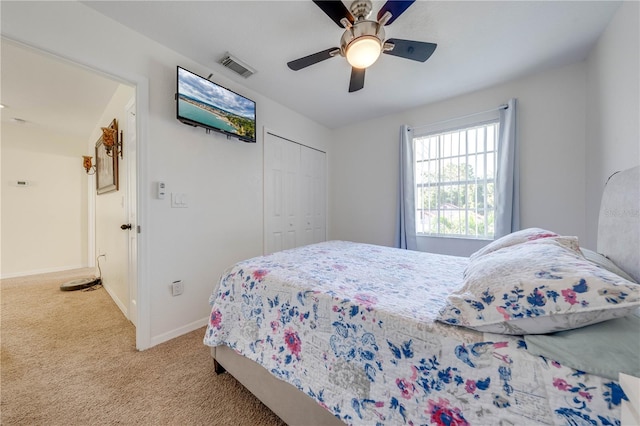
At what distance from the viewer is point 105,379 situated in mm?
1451

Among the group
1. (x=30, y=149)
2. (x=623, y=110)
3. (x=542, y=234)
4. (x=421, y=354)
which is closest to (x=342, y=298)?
(x=421, y=354)

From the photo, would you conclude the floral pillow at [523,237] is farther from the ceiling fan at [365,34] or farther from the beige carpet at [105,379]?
the beige carpet at [105,379]

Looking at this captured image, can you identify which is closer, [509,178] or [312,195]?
[509,178]

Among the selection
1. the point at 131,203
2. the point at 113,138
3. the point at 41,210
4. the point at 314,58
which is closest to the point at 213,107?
the point at 314,58

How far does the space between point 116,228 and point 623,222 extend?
4.24 meters

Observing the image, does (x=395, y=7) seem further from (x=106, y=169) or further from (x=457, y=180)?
(x=106, y=169)

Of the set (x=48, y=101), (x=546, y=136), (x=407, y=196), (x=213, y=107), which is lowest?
(x=407, y=196)

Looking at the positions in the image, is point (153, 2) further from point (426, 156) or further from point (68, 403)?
point (426, 156)

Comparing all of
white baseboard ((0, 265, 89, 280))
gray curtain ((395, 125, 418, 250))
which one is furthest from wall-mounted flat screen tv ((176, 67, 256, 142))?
white baseboard ((0, 265, 89, 280))

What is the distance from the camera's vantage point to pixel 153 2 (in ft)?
4.97

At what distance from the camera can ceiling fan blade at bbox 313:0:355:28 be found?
4.04 feet

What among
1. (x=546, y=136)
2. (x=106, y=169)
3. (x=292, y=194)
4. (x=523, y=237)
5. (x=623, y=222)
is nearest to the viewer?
(x=623, y=222)

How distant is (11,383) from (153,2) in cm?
267

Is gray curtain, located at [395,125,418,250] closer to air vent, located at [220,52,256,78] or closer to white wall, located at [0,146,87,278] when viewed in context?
air vent, located at [220,52,256,78]
